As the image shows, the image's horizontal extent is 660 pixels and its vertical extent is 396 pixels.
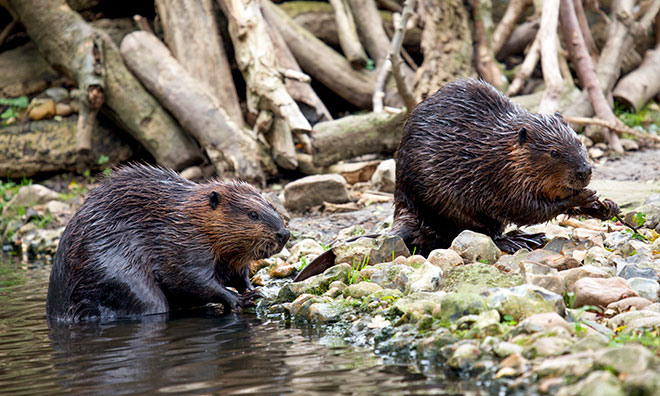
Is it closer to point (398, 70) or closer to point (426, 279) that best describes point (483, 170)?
point (426, 279)

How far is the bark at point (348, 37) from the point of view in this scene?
11.0 metres

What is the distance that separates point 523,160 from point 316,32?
717 centimetres

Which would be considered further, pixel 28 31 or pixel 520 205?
pixel 28 31

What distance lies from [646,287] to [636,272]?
1.00 ft

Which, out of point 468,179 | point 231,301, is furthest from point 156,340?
point 468,179

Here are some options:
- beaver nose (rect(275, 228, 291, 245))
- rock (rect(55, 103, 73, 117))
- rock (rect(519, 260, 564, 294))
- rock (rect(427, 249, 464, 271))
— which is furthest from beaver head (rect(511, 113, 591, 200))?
rock (rect(55, 103, 73, 117))

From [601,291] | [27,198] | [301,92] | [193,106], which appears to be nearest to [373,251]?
[601,291]

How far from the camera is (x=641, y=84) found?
10984 mm

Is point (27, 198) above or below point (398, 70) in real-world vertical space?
below

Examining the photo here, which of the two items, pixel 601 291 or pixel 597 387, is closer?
pixel 597 387

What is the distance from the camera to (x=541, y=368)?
3.06 meters

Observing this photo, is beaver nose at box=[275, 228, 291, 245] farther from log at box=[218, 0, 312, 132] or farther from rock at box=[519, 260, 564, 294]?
log at box=[218, 0, 312, 132]

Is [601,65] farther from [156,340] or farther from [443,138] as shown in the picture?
[156,340]

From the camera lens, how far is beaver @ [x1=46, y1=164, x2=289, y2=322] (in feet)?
17.6
